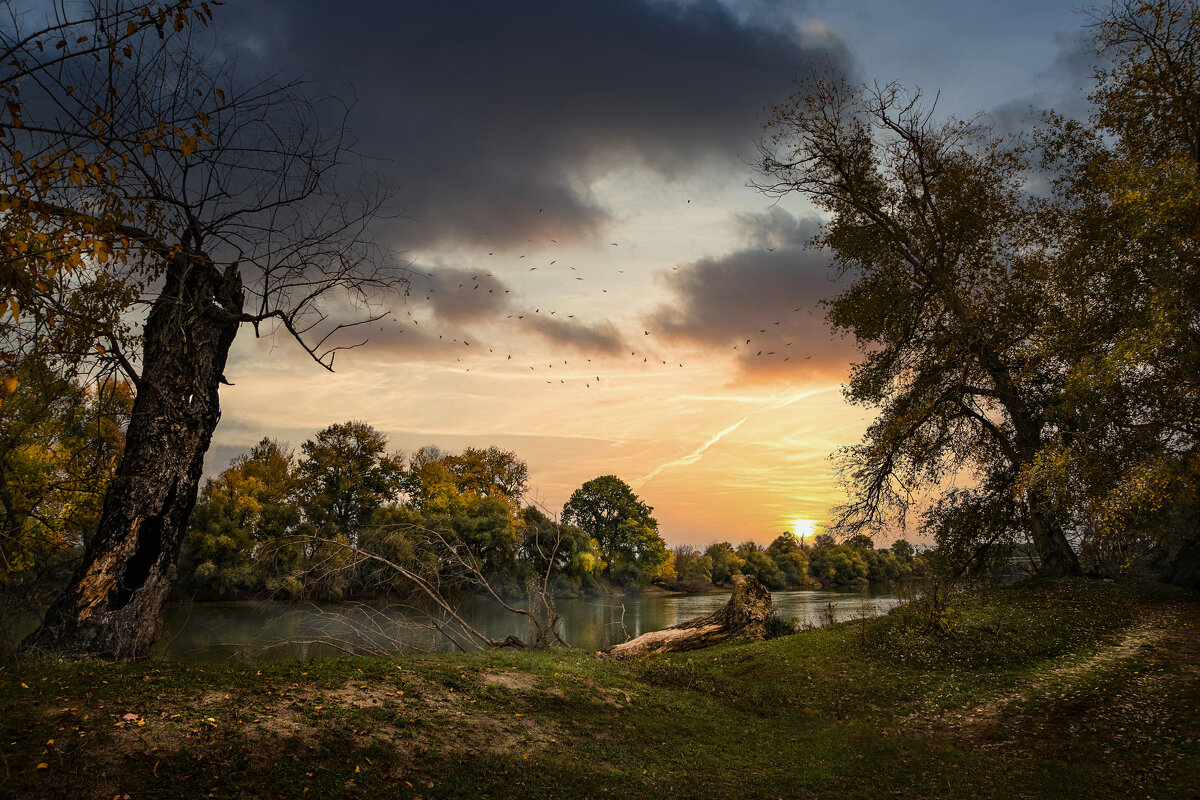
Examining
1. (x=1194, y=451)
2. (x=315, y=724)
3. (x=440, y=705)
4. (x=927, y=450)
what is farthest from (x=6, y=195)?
(x=927, y=450)

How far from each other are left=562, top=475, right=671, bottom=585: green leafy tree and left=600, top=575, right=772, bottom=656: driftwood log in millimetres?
37946

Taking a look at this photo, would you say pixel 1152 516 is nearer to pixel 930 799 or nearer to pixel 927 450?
pixel 927 450

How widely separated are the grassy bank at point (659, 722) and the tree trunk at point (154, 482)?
1145 mm

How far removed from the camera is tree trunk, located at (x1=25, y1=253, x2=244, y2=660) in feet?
24.3

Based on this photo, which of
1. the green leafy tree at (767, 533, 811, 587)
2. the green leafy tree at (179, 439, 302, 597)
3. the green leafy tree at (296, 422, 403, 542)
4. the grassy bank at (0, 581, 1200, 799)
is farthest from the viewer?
the green leafy tree at (767, 533, 811, 587)

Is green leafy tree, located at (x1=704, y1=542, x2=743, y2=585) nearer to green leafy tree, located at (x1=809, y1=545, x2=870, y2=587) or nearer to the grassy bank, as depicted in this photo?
green leafy tree, located at (x1=809, y1=545, x2=870, y2=587)

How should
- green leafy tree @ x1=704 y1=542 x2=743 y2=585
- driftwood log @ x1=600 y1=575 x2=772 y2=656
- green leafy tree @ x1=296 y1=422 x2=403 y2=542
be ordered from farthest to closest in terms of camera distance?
green leafy tree @ x1=704 y1=542 x2=743 y2=585 < green leafy tree @ x1=296 y1=422 x2=403 y2=542 < driftwood log @ x1=600 y1=575 x2=772 y2=656

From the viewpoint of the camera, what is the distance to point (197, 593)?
3325 cm

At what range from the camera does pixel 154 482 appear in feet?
25.7

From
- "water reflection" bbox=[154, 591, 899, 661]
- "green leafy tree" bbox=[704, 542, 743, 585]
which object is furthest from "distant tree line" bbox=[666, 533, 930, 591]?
"water reflection" bbox=[154, 591, 899, 661]

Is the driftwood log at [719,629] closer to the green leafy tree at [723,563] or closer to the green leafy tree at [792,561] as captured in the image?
the green leafy tree at [723,563]

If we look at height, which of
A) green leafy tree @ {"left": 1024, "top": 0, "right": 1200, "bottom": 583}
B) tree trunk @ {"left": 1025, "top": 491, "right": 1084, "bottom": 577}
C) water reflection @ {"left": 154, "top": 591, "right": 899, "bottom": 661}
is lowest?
water reflection @ {"left": 154, "top": 591, "right": 899, "bottom": 661}

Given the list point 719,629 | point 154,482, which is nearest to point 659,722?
point 154,482

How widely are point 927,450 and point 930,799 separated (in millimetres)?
10867
